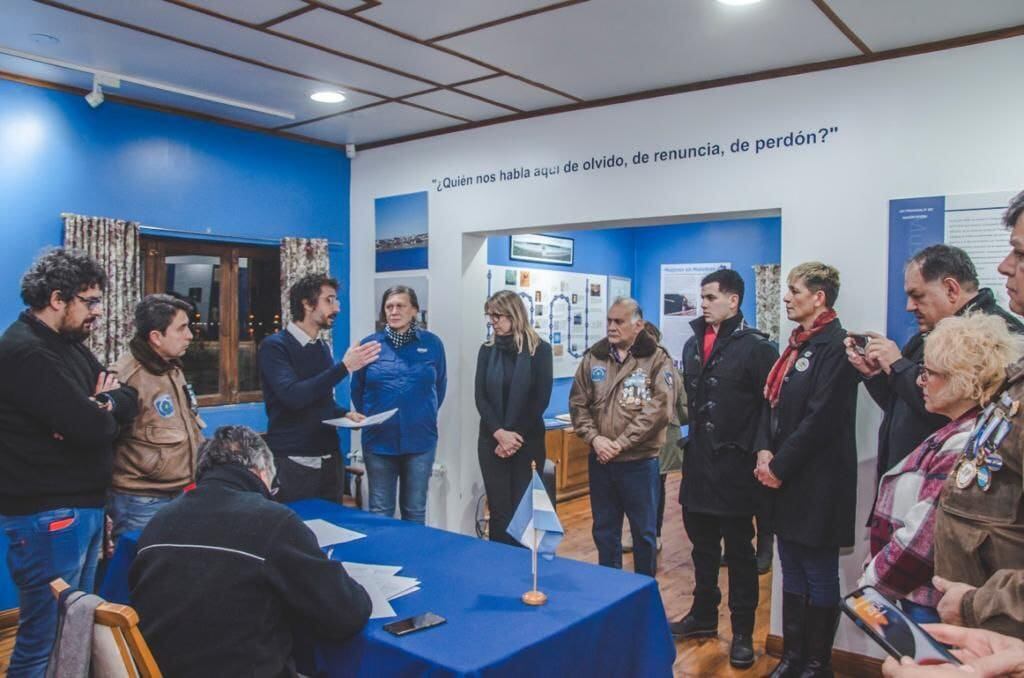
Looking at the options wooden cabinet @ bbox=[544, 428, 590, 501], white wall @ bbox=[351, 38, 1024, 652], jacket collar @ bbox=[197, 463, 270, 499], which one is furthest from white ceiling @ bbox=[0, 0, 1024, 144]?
wooden cabinet @ bbox=[544, 428, 590, 501]

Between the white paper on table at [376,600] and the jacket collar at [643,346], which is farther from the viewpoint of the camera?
the jacket collar at [643,346]

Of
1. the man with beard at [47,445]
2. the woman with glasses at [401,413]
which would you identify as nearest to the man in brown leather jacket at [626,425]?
the woman with glasses at [401,413]

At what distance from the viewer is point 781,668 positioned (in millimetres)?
3262

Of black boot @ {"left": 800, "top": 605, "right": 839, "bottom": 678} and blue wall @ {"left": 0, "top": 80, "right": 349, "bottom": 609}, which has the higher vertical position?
blue wall @ {"left": 0, "top": 80, "right": 349, "bottom": 609}

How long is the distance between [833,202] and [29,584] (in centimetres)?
354

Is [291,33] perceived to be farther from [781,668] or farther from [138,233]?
[781,668]

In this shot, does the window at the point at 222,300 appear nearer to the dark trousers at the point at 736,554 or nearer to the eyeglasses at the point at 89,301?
the eyeglasses at the point at 89,301

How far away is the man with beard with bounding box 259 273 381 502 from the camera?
11.3 ft

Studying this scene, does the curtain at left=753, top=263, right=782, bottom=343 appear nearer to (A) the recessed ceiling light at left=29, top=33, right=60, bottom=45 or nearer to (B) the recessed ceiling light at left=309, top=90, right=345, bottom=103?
(B) the recessed ceiling light at left=309, top=90, right=345, bottom=103

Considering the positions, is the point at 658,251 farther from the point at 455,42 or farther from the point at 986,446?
the point at 986,446

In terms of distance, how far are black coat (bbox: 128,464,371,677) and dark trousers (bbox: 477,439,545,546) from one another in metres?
2.44

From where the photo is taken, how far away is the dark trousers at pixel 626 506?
12.2 ft

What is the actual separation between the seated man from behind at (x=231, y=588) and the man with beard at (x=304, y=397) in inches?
61.8

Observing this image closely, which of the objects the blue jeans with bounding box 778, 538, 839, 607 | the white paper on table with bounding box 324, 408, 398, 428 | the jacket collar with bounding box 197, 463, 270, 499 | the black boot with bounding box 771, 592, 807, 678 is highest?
the jacket collar with bounding box 197, 463, 270, 499
